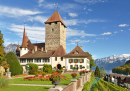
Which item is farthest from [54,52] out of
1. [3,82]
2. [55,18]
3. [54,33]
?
[3,82]

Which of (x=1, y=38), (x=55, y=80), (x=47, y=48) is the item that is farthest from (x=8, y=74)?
(x=47, y=48)

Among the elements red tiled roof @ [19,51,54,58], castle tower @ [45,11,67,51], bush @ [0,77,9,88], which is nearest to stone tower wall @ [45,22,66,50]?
castle tower @ [45,11,67,51]

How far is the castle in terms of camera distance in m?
48.8

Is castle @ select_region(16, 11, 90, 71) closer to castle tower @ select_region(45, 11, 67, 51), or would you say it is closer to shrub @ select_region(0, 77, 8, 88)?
castle tower @ select_region(45, 11, 67, 51)

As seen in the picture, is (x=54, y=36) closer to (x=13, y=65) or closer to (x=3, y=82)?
(x=13, y=65)

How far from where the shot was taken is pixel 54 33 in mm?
59250

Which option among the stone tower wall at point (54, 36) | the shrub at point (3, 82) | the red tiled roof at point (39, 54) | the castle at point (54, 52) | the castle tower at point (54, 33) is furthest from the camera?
the castle tower at point (54, 33)

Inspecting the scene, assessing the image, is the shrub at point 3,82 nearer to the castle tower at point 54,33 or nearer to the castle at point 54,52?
the castle at point 54,52

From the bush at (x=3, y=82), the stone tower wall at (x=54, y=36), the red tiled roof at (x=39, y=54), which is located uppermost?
the stone tower wall at (x=54, y=36)

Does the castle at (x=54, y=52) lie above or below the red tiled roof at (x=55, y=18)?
below

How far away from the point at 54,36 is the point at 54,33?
1.26 metres

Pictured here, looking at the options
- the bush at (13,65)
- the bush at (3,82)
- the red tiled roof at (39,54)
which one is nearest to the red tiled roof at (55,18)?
the red tiled roof at (39,54)

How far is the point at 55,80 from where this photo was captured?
40.4 feet

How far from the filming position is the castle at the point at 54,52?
160ft
